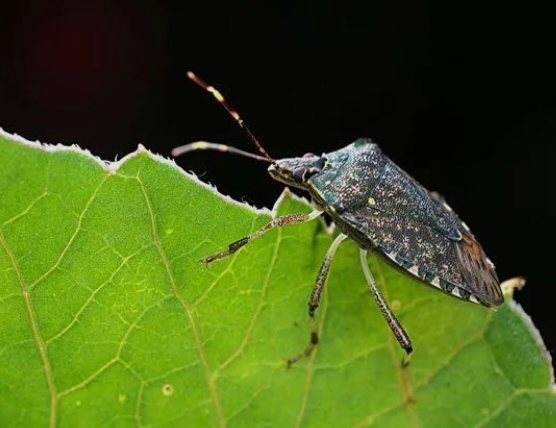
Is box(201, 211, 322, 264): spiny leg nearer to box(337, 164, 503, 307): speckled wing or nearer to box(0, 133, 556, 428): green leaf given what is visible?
box(0, 133, 556, 428): green leaf

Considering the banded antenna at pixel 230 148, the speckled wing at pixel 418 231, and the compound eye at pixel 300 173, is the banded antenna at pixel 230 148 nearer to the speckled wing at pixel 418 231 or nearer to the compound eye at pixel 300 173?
the compound eye at pixel 300 173

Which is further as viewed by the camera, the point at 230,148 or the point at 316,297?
the point at 230,148

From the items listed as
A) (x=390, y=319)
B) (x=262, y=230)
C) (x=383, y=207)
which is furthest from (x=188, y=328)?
(x=383, y=207)

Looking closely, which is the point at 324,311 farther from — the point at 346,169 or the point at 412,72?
the point at 412,72

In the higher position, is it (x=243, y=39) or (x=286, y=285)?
(x=243, y=39)

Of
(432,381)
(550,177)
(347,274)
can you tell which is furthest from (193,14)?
(432,381)

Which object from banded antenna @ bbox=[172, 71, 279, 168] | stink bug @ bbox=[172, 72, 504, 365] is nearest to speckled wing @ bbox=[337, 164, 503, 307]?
stink bug @ bbox=[172, 72, 504, 365]

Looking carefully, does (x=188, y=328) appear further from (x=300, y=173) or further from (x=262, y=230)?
(x=300, y=173)

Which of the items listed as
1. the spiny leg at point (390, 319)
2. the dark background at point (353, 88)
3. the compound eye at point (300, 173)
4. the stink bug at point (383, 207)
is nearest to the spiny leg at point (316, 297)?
the spiny leg at point (390, 319)
